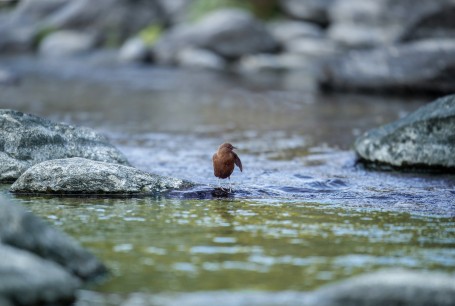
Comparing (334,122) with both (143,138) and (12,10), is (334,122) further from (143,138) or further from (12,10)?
(12,10)

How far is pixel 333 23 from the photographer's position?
3053 centimetres

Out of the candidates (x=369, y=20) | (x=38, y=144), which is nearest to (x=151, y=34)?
(x=369, y=20)

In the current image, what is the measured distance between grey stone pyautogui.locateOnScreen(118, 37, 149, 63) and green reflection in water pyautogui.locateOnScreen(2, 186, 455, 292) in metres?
22.4

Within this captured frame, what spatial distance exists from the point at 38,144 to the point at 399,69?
11.9 meters

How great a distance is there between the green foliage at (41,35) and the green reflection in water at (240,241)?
2803cm

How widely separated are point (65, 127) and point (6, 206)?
185 inches

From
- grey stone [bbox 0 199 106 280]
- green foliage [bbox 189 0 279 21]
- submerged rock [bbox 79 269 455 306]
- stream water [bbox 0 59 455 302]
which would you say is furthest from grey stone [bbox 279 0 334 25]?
submerged rock [bbox 79 269 455 306]

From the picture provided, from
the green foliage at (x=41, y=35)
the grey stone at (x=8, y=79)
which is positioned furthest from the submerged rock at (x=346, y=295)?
the green foliage at (x=41, y=35)

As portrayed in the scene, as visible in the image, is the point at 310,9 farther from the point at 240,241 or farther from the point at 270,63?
the point at 240,241

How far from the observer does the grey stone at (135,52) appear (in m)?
30.2

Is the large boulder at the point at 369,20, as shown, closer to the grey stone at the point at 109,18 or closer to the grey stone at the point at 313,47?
the grey stone at the point at 313,47

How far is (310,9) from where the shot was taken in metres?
31.4

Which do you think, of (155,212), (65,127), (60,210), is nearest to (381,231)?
(155,212)

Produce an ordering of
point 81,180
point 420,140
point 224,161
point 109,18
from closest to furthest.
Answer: point 81,180, point 224,161, point 420,140, point 109,18
